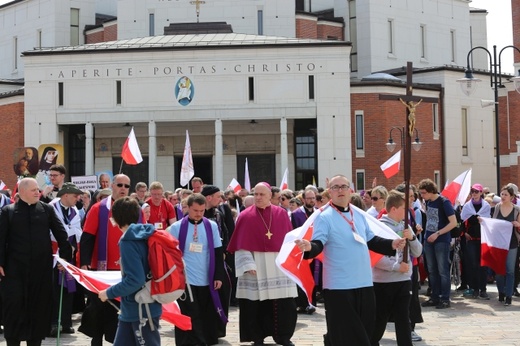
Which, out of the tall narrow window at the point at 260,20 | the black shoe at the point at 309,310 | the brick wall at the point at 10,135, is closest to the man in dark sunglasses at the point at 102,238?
the black shoe at the point at 309,310

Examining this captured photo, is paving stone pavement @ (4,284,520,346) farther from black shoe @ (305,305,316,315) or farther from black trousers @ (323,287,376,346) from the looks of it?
black trousers @ (323,287,376,346)

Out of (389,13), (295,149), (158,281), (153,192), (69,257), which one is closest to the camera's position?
(158,281)

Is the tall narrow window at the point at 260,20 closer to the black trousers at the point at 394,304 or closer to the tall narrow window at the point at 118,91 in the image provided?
the tall narrow window at the point at 118,91

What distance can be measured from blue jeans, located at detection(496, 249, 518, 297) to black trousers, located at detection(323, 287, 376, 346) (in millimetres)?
7520

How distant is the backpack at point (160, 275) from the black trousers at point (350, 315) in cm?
173

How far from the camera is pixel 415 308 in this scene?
440 inches

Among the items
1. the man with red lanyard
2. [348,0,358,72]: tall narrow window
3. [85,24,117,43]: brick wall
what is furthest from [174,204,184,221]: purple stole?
[85,24,117,43]: brick wall

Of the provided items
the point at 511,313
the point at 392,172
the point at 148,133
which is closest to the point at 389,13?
the point at 148,133

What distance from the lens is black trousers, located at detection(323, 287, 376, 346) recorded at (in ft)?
25.6

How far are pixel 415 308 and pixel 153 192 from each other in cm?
465

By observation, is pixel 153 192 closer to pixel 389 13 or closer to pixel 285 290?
pixel 285 290

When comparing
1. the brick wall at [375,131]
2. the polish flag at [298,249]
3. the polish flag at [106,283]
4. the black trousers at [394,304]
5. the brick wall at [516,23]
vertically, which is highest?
the brick wall at [516,23]

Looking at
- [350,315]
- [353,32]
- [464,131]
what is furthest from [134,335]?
[353,32]

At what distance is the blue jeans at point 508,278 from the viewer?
14828mm
